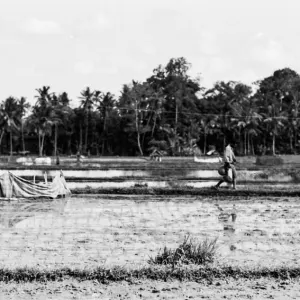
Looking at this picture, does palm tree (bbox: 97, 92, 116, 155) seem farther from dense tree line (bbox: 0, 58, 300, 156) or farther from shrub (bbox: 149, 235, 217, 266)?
shrub (bbox: 149, 235, 217, 266)

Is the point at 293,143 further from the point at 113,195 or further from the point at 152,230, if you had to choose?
the point at 152,230

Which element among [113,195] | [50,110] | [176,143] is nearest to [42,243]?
[113,195]

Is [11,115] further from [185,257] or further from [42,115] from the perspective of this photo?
[185,257]

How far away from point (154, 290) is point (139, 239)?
2.65 meters

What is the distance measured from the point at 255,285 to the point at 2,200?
33.6 feet

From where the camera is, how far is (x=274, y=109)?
6375 cm

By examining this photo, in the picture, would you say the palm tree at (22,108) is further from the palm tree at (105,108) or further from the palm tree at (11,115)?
the palm tree at (105,108)

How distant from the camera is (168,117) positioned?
66375 mm

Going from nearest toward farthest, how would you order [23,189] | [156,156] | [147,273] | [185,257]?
[147,273] < [185,257] < [23,189] < [156,156]

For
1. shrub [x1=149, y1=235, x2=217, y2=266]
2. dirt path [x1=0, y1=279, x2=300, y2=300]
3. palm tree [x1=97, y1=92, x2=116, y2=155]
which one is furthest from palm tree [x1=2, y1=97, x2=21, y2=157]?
dirt path [x1=0, y1=279, x2=300, y2=300]

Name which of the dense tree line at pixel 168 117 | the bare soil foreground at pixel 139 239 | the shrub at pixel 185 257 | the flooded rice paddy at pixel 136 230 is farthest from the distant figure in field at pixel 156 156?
the shrub at pixel 185 257

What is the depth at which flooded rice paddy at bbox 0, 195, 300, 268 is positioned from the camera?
6.89 meters

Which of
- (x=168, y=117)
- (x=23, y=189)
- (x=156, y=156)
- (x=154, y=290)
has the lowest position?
(x=154, y=290)

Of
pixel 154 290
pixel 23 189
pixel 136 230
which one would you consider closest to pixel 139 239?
pixel 136 230
